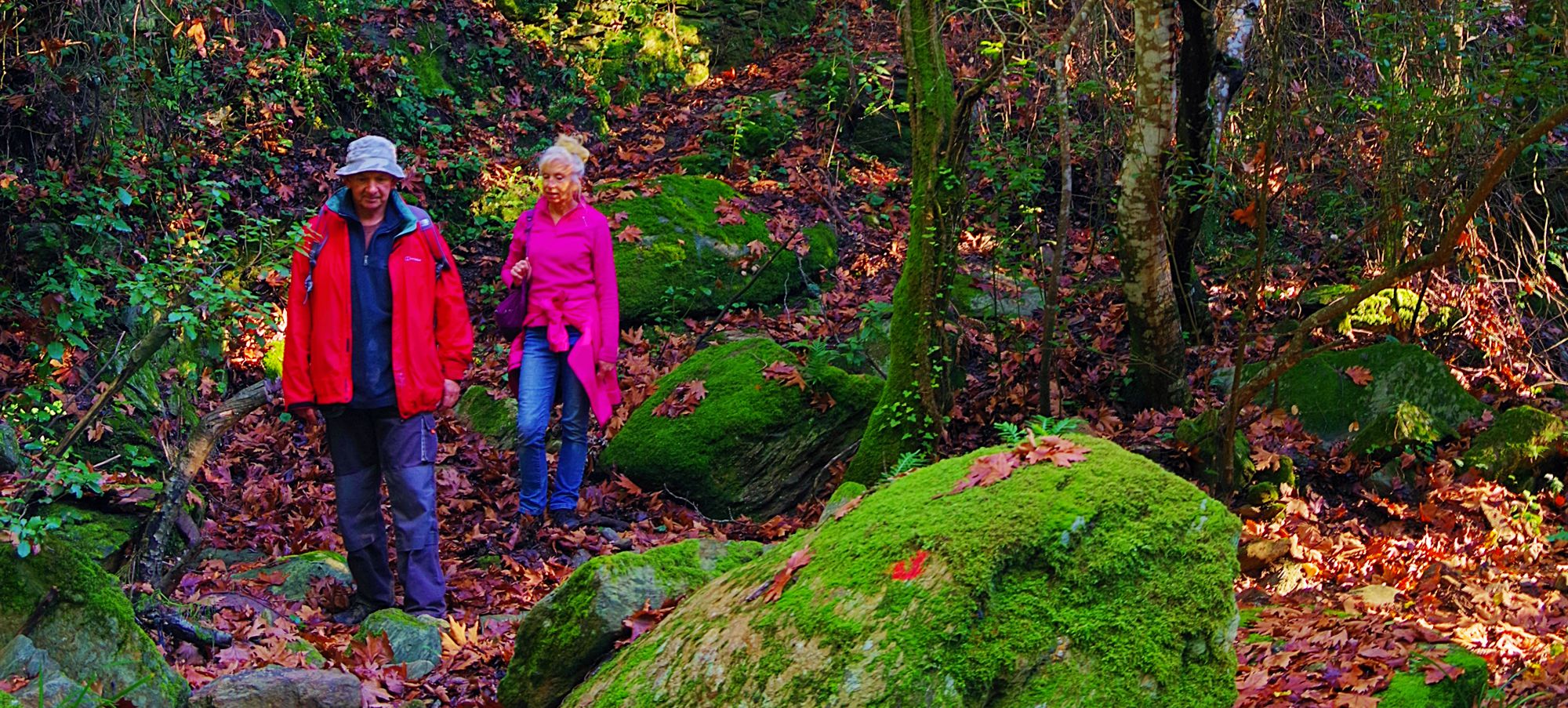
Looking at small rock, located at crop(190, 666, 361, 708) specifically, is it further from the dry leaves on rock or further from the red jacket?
the dry leaves on rock

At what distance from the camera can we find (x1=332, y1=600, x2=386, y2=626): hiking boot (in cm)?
549

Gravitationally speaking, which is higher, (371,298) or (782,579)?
(371,298)

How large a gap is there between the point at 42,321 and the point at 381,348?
3.71 metres

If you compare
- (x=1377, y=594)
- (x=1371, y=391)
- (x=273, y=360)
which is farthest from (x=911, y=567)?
(x=273, y=360)

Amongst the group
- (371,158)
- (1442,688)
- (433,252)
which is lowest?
(1442,688)

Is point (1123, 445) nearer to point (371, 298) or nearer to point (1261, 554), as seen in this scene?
point (1261, 554)

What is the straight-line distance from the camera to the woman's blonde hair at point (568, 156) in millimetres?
6531

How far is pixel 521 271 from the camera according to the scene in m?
6.55

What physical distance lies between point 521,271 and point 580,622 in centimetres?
318

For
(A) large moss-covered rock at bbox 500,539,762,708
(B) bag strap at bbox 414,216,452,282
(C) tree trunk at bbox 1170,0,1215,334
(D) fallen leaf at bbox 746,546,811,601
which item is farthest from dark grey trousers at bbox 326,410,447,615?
(C) tree trunk at bbox 1170,0,1215,334

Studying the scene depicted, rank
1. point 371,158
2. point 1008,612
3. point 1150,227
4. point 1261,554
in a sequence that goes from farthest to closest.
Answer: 1. point 1150,227
2. point 1261,554
3. point 371,158
4. point 1008,612

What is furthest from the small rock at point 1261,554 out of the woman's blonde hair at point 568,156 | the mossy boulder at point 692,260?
the mossy boulder at point 692,260

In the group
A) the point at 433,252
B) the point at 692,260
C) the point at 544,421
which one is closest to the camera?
the point at 433,252

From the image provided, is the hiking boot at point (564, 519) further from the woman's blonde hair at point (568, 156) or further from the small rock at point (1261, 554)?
the small rock at point (1261, 554)
